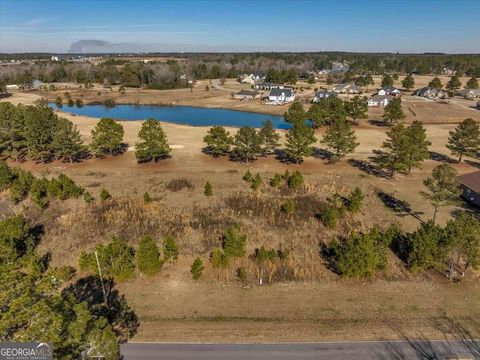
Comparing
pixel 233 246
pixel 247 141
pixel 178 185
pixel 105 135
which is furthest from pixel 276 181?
pixel 105 135

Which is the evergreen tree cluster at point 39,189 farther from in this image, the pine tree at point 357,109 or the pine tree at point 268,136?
the pine tree at point 357,109

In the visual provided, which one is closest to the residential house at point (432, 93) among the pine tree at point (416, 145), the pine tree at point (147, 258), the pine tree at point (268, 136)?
the pine tree at point (416, 145)

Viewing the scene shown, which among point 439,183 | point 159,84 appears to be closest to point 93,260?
point 439,183

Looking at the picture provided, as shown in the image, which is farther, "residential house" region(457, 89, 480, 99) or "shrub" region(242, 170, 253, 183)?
"residential house" region(457, 89, 480, 99)

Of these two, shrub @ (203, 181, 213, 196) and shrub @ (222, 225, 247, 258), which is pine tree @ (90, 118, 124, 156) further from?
shrub @ (222, 225, 247, 258)

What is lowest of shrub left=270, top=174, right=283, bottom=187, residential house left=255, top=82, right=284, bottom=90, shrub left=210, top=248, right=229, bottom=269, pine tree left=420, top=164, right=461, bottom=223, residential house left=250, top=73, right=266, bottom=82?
shrub left=210, top=248, right=229, bottom=269

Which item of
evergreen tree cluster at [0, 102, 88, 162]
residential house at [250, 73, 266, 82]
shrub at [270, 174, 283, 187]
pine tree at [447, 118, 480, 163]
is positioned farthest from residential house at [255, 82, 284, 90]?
shrub at [270, 174, 283, 187]

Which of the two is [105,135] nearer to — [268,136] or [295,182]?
[268,136]
